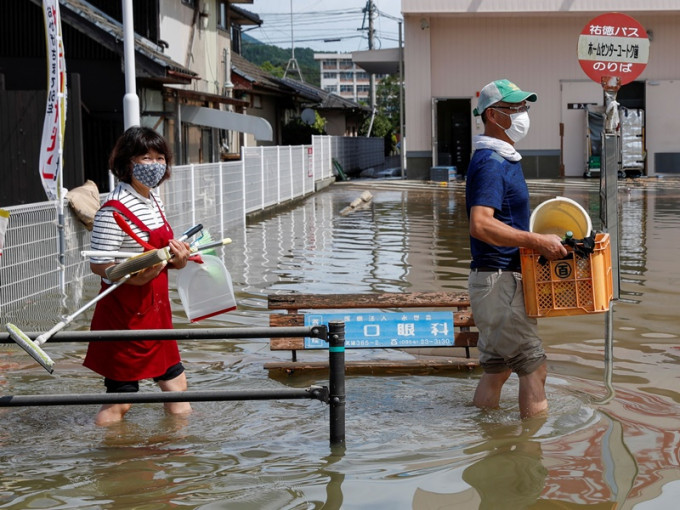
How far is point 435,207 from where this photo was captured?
22.0 metres

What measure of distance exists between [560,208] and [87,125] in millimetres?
14007

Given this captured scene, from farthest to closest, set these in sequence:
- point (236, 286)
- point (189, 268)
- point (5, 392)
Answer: point (236, 286) → point (5, 392) → point (189, 268)

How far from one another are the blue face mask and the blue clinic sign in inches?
85.5

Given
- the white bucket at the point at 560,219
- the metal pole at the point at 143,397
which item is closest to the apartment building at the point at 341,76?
the white bucket at the point at 560,219

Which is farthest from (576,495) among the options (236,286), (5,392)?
(236,286)

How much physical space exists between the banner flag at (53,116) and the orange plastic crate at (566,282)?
6.09m

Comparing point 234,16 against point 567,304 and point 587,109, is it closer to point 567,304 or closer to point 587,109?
point 587,109

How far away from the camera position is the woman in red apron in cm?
523

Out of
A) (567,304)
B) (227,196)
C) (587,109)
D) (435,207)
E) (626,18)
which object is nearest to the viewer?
(567,304)

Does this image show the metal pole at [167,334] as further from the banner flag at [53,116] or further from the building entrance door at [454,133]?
the building entrance door at [454,133]

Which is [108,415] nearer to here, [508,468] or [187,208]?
Answer: [508,468]

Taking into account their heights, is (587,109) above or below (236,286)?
above

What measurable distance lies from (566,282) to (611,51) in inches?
103

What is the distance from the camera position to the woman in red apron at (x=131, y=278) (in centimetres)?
523
